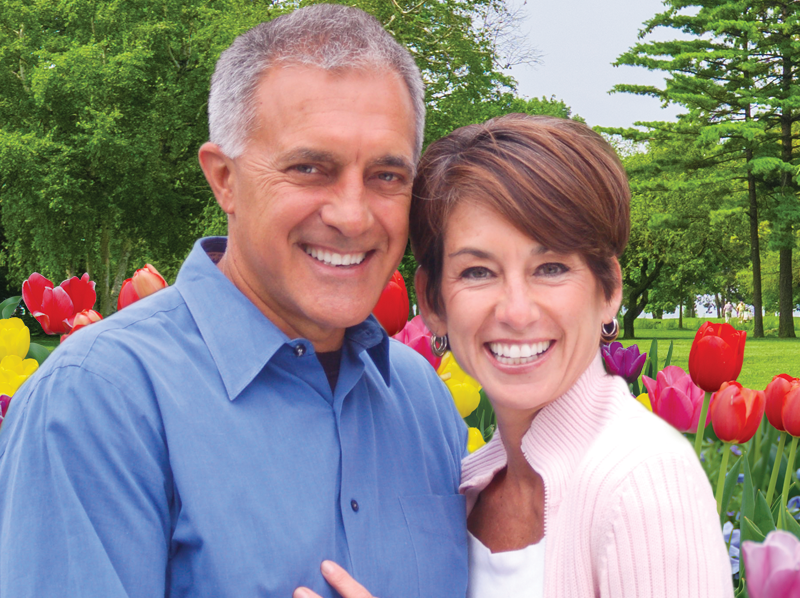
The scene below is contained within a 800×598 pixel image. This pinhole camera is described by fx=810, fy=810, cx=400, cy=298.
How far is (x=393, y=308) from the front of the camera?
314cm

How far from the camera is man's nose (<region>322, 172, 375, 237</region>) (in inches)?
74.0

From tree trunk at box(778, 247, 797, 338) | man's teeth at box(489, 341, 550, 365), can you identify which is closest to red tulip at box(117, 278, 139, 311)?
man's teeth at box(489, 341, 550, 365)

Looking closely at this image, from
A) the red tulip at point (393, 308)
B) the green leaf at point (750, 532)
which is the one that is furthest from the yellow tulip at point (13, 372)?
the green leaf at point (750, 532)

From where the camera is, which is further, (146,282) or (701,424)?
(146,282)

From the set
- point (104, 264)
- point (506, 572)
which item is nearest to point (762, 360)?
point (506, 572)

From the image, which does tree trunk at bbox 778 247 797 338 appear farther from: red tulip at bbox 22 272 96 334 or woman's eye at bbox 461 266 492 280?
woman's eye at bbox 461 266 492 280

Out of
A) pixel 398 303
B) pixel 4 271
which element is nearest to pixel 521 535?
pixel 398 303

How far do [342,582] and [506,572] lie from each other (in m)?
0.44

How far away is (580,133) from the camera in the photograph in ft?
6.11

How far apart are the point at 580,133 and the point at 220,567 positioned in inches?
47.5

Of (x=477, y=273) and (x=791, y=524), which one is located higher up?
(x=477, y=273)

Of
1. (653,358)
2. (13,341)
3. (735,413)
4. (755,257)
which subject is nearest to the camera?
(735,413)

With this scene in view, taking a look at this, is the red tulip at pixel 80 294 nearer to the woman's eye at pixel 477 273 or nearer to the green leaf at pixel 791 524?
the woman's eye at pixel 477 273

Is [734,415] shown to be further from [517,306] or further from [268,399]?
[268,399]
